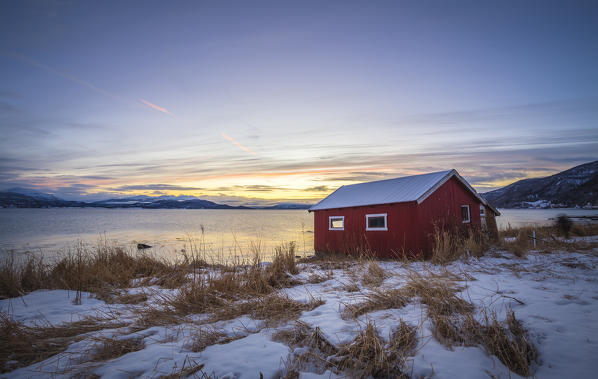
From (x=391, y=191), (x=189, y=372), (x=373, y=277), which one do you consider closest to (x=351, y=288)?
(x=373, y=277)

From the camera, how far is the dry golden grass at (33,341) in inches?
109

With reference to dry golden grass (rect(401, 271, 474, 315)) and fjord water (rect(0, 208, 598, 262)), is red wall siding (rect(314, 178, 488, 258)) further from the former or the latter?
dry golden grass (rect(401, 271, 474, 315))

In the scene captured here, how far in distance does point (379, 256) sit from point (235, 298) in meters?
9.93

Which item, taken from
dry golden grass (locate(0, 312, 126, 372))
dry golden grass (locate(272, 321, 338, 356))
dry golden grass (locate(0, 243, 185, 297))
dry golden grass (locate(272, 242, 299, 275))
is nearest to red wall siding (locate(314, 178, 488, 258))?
dry golden grass (locate(272, 242, 299, 275))

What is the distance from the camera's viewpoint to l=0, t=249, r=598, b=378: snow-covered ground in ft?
7.93

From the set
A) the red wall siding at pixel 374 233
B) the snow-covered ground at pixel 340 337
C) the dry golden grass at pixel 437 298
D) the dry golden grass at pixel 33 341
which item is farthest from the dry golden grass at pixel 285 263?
the red wall siding at pixel 374 233

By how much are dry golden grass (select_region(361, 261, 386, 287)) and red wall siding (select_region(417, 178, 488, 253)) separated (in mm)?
6328

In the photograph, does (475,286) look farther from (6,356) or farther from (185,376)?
(6,356)

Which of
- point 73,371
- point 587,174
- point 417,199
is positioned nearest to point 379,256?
point 417,199

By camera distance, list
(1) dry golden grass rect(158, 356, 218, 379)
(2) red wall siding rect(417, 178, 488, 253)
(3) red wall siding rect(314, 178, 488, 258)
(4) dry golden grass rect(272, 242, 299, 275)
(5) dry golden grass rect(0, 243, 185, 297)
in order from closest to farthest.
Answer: (1) dry golden grass rect(158, 356, 218, 379), (5) dry golden grass rect(0, 243, 185, 297), (4) dry golden grass rect(272, 242, 299, 275), (3) red wall siding rect(314, 178, 488, 258), (2) red wall siding rect(417, 178, 488, 253)

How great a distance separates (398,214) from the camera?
1260cm

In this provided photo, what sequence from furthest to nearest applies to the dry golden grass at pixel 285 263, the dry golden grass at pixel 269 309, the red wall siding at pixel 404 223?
the red wall siding at pixel 404 223
the dry golden grass at pixel 285 263
the dry golden grass at pixel 269 309

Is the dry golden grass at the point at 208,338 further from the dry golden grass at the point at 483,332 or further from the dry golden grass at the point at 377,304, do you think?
the dry golden grass at the point at 483,332

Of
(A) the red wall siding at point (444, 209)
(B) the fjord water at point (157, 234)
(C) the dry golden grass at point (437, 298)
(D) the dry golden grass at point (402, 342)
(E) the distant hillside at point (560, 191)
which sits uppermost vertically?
(E) the distant hillside at point (560, 191)
